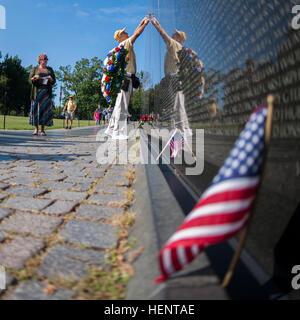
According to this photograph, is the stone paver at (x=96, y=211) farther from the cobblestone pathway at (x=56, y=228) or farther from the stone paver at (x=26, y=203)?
the stone paver at (x=26, y=203)

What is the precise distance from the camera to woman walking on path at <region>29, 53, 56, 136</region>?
887cm

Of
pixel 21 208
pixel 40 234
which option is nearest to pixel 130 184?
pixel 21 208

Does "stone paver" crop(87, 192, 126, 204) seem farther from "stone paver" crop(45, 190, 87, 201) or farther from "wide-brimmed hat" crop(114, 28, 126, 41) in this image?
"wide-brimmed hat" crop(114, 28, 126, 41)

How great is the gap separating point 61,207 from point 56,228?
0.47 m

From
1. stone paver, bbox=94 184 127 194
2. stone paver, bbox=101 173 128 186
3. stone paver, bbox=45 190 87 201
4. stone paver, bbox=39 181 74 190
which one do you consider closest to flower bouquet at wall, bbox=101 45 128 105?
Result: stone paver, bbox=101 173 128 186

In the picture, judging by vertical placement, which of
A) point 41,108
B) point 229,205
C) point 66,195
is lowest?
point 66,195

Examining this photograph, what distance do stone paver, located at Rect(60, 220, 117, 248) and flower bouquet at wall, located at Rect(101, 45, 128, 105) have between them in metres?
6.86

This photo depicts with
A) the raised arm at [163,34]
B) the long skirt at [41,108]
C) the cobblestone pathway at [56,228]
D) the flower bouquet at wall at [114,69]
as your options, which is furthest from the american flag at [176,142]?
the long skirt at [41,108]

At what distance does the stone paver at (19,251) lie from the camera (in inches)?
57.7

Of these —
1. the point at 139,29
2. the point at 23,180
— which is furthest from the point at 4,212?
the point at 139,29

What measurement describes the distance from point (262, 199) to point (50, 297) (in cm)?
122

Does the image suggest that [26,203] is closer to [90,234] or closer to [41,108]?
[90,234]

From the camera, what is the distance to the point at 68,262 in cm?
150
